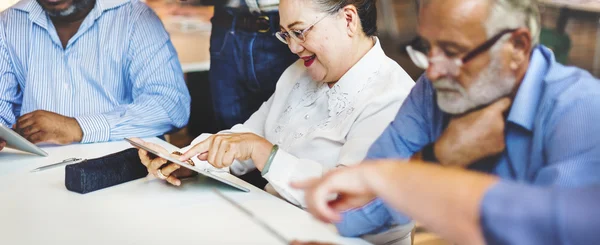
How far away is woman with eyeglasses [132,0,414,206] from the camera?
4.92 ft

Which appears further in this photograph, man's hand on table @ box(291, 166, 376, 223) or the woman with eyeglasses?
the woman with eyeglasses

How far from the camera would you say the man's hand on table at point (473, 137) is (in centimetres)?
100

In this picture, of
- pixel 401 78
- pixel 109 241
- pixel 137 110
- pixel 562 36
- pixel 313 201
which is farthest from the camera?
pixel 137 110

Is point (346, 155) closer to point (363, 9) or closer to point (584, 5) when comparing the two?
point (363, 9)

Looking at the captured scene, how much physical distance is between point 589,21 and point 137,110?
1515mm

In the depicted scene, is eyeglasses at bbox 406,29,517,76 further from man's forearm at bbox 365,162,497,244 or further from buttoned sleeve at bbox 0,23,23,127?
buttoned sleeve at bbox 0,23,23,127

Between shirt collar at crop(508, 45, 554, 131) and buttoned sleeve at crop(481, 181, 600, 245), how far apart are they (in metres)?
0.25

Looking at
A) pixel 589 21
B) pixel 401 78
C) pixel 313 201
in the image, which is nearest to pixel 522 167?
pixel 589 21

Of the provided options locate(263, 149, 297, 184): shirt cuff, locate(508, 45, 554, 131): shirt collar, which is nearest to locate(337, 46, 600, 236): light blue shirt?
locate(508, 45, 554, 131): shirt collar

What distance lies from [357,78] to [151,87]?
34.0 inches

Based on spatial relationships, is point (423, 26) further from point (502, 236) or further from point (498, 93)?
point (502, 236)

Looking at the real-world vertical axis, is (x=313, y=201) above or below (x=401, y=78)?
above

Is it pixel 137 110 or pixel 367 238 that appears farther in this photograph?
pixel 137 110

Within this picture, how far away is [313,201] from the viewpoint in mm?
847
